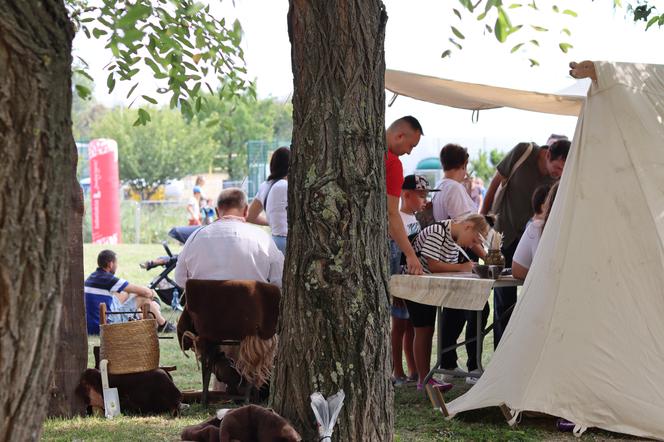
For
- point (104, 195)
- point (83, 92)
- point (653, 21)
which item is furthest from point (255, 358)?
point (104, 195)

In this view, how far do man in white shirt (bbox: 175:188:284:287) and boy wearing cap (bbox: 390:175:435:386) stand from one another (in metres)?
0.93

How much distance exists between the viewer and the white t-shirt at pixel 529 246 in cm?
617

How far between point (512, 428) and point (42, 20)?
3.99 meters

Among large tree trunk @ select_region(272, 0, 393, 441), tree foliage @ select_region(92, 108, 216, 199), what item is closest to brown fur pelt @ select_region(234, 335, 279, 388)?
large tree trunk @ select_region(272, 0, 393, 441)

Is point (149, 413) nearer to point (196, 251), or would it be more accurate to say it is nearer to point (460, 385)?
point (196, 251)

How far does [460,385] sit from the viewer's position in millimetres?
7375

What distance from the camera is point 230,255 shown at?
6320 millimetres

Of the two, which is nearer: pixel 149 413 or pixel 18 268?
pixel 18 268

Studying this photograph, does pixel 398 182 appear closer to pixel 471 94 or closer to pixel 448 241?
pixel 448 241

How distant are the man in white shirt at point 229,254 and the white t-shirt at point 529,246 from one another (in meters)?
1.51

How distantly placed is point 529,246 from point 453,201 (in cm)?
110

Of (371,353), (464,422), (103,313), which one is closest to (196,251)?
(103,313)

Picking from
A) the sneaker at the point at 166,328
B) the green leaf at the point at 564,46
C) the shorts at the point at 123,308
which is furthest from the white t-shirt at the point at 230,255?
the sneaker at the point at 166,328

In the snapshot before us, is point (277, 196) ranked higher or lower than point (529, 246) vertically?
higher
